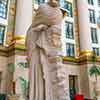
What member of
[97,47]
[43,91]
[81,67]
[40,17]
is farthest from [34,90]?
[97,47]

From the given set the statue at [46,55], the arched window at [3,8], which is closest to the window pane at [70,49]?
the arched window at [3,8]

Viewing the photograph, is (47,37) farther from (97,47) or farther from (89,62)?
(97,47)

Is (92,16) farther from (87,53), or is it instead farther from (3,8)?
(3,8)

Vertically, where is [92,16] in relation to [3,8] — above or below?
above

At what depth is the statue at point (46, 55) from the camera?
9.58 ft

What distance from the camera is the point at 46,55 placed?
313 centimetres

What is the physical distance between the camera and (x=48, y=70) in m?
3.06

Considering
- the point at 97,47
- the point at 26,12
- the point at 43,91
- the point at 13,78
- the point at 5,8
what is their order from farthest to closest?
the point at 97,47 < the point at 5,8 < the point at 26,12 < the point at 13,78 < the point at 43,91

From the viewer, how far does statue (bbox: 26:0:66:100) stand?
2920mm

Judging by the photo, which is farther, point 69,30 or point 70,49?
point 69,30

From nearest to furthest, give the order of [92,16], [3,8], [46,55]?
1. [46,55]
2. [3,8]
3. [92,16]

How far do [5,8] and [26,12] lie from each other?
1930 mm

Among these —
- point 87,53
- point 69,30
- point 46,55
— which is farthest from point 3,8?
point 46,55

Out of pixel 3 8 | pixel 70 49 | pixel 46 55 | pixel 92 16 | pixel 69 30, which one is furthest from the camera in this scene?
pixel 92 16
